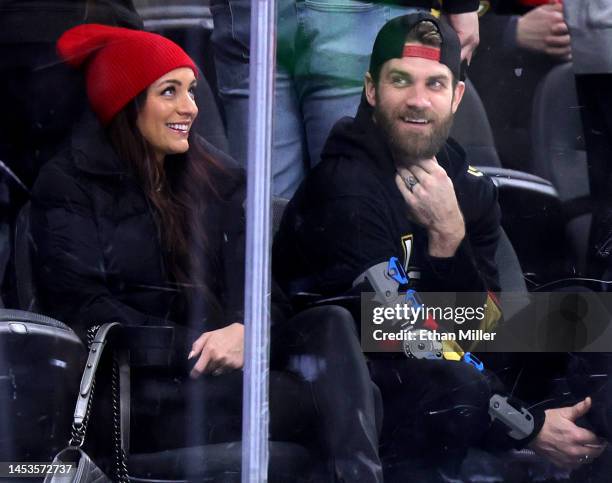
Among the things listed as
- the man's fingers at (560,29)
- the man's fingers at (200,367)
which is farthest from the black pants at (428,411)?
the man's fingers at (560,29)

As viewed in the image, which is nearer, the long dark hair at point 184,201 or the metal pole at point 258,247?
the metal pole at point 258,247

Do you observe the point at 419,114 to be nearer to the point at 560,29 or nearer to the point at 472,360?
the point at 560,29

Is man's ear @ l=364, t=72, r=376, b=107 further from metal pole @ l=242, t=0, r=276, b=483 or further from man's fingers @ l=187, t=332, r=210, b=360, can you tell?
man's fingers @ l=187, t=332, r=210, b=360

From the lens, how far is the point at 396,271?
2734 mm

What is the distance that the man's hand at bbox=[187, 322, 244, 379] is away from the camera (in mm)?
2752

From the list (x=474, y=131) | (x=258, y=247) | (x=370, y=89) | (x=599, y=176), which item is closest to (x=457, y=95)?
(x=474, y=131)

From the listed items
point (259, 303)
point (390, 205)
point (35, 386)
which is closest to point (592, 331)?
point (390, 205)

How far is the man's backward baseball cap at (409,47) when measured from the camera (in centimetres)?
270

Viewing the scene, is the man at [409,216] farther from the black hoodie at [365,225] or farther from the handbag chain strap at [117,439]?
the handbag chain strap at [117,439]

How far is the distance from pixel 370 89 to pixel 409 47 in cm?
13

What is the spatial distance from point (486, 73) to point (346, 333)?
709 mm

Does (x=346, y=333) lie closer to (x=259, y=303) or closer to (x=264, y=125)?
(x=259, y=303)

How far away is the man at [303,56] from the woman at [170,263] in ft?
0.31

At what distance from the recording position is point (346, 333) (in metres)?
2.75
